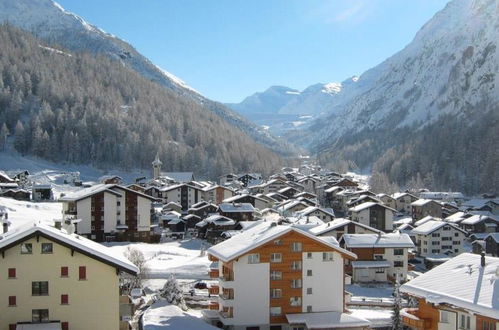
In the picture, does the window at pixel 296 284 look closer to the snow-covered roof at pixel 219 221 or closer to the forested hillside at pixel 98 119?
the snow-covered roof at pixel 219 221

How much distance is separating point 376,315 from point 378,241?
60.3 feet

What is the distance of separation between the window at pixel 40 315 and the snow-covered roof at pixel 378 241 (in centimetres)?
3687

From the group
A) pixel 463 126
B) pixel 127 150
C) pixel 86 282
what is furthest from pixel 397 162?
pixel 86 282

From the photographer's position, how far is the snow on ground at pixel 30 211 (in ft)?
204

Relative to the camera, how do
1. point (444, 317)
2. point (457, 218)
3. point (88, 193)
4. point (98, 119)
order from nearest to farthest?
point (444, 317), point (88, 193), point (457, 218), point (98, 119)

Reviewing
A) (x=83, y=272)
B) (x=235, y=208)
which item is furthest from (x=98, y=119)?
(x=83, y=272)

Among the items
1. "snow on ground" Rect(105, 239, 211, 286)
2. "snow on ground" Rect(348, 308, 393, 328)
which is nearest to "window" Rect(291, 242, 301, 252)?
"snow on ground" Rect(348, 308, 393, 328)

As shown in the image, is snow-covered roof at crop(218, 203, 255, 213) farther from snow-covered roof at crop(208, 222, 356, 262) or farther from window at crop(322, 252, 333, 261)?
window at crop(322, 252, 333, 261)

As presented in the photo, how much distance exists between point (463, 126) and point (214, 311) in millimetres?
186123

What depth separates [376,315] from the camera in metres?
35.2

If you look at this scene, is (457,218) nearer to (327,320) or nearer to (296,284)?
(296,284)

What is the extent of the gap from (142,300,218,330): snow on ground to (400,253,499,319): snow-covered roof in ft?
37.7

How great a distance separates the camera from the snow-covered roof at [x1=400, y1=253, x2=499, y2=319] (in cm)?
1633

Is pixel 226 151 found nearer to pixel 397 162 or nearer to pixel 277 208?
pixel 397 162
